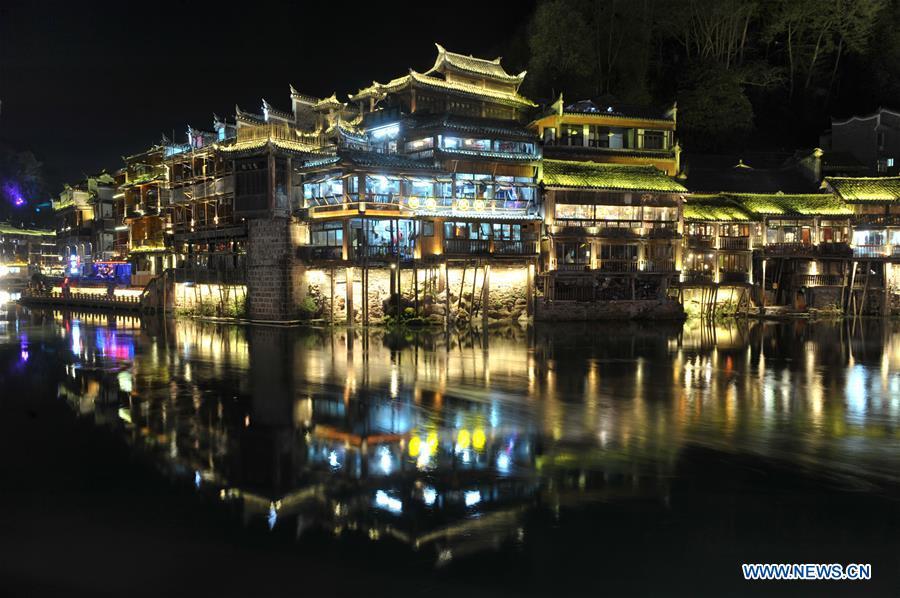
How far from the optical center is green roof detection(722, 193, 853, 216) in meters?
46.8

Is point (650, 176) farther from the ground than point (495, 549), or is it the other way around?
point (650, 176)

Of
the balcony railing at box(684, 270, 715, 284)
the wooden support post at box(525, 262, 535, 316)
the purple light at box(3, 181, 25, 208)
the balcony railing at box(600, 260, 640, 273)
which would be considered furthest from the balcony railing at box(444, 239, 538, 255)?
the purple light at box(3, 181, 25, 208)

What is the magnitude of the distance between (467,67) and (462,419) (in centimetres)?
3652

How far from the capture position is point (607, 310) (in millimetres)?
42281

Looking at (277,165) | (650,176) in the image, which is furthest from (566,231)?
(277,165)

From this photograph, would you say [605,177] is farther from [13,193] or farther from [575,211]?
[13,193]

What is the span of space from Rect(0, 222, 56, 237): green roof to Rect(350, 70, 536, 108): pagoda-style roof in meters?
56.6

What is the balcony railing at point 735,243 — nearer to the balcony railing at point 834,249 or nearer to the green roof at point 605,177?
the balcony railing at point 834,249

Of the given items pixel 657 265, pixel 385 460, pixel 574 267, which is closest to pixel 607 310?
pixel 574 267

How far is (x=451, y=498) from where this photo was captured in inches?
401

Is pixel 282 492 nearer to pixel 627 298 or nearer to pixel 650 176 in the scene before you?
pixel 627 298

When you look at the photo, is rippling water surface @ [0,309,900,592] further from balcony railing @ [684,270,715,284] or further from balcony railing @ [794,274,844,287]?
balcony railing @ [794,274,844,287]

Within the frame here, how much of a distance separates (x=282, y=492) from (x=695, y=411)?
1057cm

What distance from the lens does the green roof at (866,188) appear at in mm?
46688
